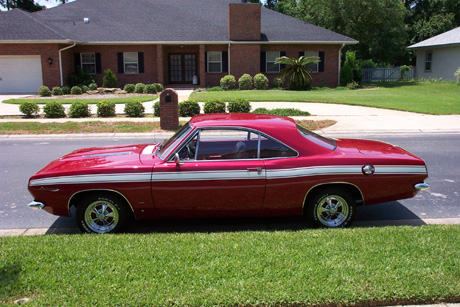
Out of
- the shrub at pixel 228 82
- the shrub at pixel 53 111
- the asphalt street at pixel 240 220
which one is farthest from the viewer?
the shrub at pixel 228 82

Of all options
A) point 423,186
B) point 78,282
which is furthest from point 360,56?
point 78,282

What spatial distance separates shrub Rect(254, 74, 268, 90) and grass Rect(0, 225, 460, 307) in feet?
83.8

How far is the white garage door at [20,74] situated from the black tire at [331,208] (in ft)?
89.5

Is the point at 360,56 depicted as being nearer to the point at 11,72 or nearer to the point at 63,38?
the point at 63,38

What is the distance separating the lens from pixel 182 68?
3331 centimetres

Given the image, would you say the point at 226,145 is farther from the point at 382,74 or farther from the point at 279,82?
the point at 382,74

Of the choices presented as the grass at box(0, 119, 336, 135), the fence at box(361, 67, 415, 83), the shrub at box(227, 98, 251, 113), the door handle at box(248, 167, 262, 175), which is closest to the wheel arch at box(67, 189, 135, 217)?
the door handle at box(248, 167, 262, 175)

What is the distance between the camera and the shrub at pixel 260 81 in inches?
1192

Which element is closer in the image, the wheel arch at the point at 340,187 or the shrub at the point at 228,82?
the wheel arch at the point at 340,187

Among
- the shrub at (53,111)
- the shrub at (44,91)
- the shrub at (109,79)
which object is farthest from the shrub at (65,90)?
Answer: the shrub at (53,111)

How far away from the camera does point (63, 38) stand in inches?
1101

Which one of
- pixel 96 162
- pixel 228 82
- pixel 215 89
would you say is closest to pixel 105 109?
pixel 96 162

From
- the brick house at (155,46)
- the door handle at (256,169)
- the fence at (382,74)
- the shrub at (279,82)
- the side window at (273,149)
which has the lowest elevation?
the door handle at (256,169)

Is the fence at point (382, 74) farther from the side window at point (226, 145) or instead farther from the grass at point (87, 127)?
the side window at point (226, 145)
